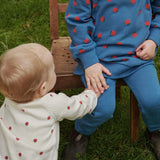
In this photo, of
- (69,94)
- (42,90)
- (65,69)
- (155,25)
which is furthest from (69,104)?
(69,94)

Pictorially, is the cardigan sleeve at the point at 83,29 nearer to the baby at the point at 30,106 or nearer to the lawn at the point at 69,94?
the baby at the point at 30,106

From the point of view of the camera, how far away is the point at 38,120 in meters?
1.10

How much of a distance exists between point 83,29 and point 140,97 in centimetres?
48

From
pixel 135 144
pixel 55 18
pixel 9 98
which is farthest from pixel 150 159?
pixel 55 18

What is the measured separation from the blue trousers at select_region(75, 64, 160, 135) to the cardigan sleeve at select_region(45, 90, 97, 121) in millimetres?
74

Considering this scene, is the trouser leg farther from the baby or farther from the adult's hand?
the baby

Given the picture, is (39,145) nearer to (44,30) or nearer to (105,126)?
(105,126)

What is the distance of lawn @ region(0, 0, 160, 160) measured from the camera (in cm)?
171

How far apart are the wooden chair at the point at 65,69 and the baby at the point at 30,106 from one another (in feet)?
0.90

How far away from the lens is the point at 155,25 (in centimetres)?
146

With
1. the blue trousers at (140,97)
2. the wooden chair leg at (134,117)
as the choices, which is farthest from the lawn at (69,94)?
the blue trousers at (140,97)

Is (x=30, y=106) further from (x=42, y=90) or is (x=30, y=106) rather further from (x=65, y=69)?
(x=65, y=69)

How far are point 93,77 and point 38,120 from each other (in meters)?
0.40

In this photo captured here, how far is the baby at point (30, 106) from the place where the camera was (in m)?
1.00
